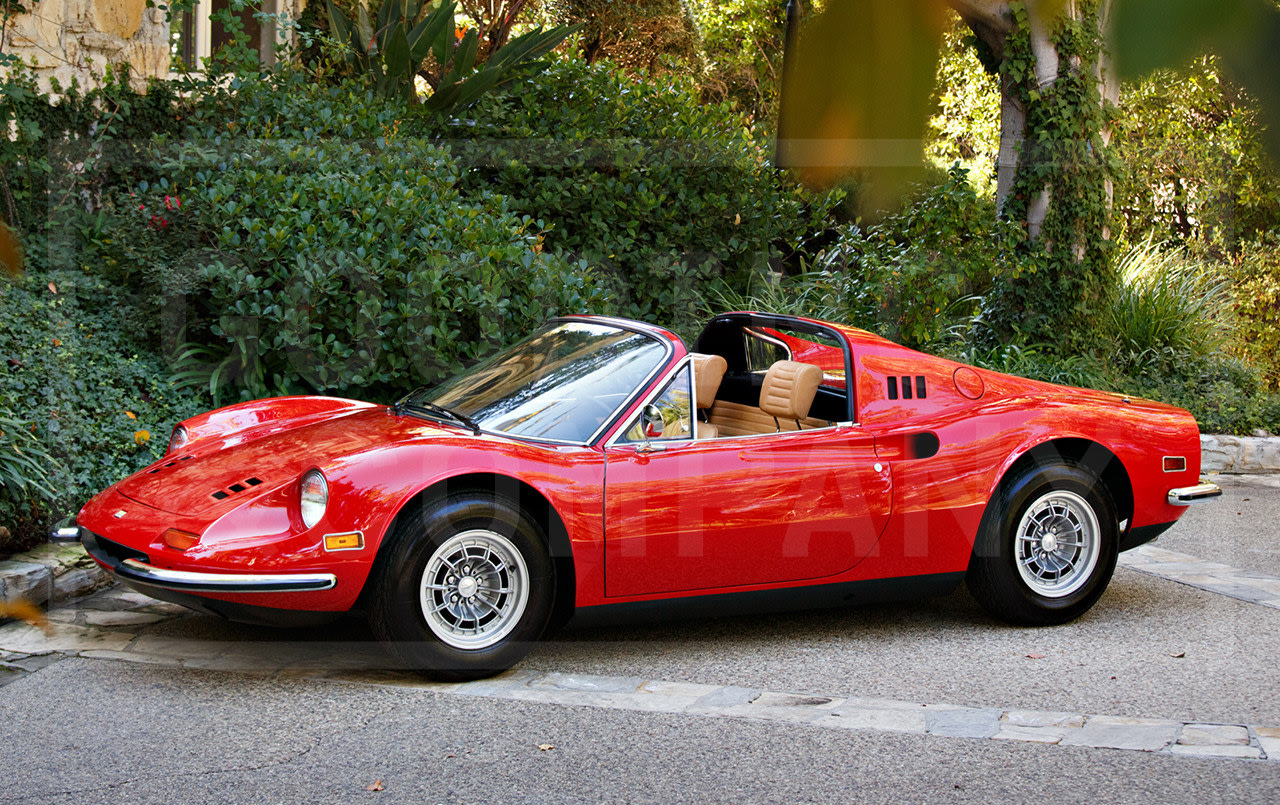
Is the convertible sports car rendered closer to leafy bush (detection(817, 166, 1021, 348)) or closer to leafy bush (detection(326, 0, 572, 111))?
leafy bush (detection(817, 166, 1021, 348))

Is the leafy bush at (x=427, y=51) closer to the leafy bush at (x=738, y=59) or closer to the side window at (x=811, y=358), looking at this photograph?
the side window at (x=811, y=358)

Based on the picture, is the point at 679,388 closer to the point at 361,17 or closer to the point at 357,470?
the point at 357,470

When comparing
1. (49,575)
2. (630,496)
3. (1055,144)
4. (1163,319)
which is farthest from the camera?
(1163,319)

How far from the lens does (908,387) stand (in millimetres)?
4938

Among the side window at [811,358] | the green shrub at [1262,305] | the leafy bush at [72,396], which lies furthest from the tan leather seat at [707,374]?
the green shrub at [1262,305]

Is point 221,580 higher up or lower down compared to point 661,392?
lower down

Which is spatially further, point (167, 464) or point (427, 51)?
point (427, 51)

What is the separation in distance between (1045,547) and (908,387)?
914 millimetres

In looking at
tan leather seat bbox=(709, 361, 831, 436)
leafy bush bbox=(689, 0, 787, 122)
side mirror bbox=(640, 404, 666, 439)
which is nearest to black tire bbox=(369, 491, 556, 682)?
side mirror bbox=(640, 404, 666, 439)

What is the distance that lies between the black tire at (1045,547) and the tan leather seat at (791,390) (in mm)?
910

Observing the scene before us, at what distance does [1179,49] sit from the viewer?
20.9 ft

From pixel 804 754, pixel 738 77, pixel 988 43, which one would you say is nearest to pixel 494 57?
pixel 988 43

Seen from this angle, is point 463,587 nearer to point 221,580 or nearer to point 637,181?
point 221,580

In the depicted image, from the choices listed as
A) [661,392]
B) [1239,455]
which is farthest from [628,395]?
[1239,455]
